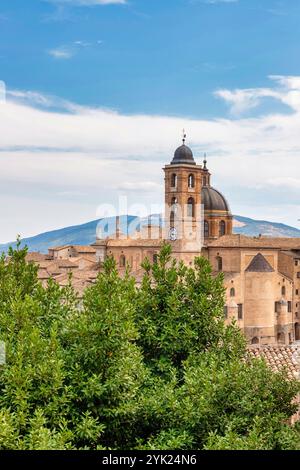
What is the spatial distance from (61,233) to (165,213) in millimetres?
14775

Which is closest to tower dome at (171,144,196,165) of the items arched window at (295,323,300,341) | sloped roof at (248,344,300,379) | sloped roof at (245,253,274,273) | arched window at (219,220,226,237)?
arched window at (219,220,226,237)

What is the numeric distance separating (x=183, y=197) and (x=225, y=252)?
7811 mm

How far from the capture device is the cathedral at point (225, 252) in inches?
2050

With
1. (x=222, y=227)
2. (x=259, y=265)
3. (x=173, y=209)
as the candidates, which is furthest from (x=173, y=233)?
(x=259, y=265)

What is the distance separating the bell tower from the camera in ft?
195

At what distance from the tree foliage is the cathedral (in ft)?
107

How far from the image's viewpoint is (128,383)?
1141 cm

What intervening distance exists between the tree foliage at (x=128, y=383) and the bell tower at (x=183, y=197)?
1758 inches

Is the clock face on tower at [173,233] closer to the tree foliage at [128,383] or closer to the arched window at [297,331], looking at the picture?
the arched window at [297,331]

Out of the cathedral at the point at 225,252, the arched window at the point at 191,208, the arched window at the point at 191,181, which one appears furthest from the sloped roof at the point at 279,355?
the arched window at the point at 191,181

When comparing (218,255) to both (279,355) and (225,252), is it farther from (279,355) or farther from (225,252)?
(279,355)

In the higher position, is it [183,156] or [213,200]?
[183,156]

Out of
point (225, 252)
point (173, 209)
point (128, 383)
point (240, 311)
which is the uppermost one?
point (173, 209)
